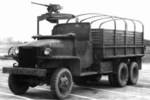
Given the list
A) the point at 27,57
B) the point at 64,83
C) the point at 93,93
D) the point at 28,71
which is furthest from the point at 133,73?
the point at 28,71

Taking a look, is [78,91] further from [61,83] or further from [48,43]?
[48,43]

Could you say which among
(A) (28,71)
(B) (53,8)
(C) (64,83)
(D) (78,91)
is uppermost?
(B) (53,8)

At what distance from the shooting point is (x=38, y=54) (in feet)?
30.3

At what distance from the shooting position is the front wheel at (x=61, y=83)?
355 inches

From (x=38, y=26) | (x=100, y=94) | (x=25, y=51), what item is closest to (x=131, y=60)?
(x=100, y=94)

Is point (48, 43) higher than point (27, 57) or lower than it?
higher

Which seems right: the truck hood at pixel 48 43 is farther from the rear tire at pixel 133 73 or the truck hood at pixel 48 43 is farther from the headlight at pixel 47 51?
the rear tire at pixel 133 73

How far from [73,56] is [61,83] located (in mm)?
951

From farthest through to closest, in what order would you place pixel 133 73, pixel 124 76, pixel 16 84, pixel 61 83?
pixel 133 73
pixel 124 76
pixel 16 84
pixel 61 83

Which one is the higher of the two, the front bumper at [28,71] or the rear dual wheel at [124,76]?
the front bumper at [28,71]

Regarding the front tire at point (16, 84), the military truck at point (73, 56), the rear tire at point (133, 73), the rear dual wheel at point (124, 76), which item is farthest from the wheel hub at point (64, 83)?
the rear tire at point (133, 73)

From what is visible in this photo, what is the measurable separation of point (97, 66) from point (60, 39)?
75.8 inches

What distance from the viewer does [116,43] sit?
12055mm

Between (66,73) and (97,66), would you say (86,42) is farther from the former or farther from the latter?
(66,73)
